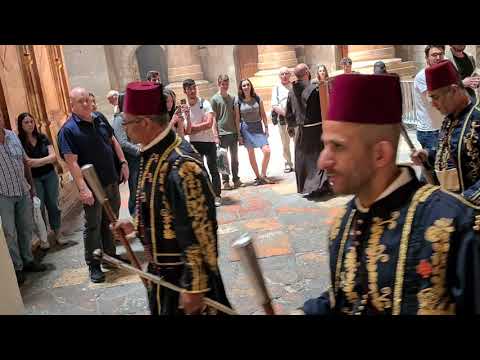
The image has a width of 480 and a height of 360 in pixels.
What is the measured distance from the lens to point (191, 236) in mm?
2445

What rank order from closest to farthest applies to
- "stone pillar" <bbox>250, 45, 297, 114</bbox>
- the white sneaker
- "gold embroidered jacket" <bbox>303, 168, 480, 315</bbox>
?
"gold embroidered jacket" <bbox>303, 168, 480, 315</bbox> → the white sneaker → "stone pillar" <bbox>250, 45, 297, 114</bbox>

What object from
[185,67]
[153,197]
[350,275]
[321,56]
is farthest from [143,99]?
[321,56]

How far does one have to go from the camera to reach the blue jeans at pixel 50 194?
5.89 metres

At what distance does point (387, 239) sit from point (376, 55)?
11451mm

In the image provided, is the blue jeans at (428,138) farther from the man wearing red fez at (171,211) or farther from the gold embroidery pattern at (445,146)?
the man wearing red fez at (171,211)

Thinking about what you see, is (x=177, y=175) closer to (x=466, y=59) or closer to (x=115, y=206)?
(x=115, y=206)

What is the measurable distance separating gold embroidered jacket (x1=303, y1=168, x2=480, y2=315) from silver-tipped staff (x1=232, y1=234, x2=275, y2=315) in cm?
19

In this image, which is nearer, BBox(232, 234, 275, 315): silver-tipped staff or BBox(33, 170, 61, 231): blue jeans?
BBox(232, 234, 275, 315): silver-tipped staff

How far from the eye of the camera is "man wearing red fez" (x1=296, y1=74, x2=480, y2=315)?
4.70ft

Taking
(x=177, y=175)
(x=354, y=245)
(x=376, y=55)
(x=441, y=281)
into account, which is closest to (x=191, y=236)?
(x=177, y=175)

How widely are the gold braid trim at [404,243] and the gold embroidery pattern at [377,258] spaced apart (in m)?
0.03

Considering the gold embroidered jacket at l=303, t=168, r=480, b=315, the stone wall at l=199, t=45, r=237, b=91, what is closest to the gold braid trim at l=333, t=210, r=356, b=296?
the gold embroidered jacket at l=303, t=168, r=480, b=315

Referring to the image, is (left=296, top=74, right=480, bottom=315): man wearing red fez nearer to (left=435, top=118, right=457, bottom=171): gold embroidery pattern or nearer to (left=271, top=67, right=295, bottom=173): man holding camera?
(left=435, top=118, right=457, bottom=171): gold embroidery pattern
